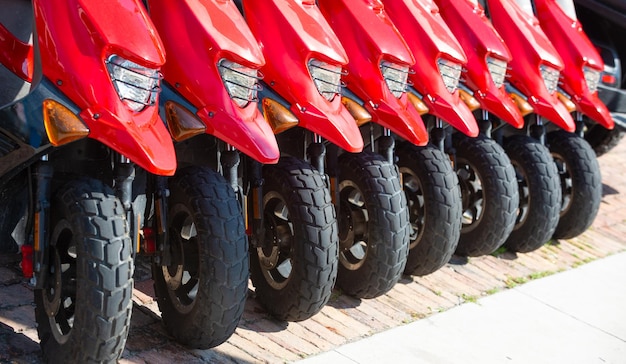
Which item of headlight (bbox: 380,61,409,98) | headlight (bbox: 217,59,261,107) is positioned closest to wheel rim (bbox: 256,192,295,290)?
headlight (bbox: 217,59,261,107)

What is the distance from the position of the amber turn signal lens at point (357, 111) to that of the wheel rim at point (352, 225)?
0.29 metres

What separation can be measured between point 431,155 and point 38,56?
1984mm

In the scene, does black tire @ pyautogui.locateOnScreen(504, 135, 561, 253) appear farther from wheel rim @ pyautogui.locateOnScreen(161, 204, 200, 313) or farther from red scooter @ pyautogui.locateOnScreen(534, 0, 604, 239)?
wheel rim @ pyautogui.locateOnScreen(161, 204, 200, 313)

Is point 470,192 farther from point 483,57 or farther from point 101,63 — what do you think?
point 101,63

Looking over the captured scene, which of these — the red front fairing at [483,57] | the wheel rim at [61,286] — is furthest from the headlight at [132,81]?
the red front fairing at [483,57]

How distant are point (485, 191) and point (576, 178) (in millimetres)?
881

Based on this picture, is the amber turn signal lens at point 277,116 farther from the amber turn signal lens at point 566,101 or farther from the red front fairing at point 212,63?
the amber turn signal lens at point 566,101

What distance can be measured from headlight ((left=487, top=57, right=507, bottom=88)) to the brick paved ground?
3.26 ft

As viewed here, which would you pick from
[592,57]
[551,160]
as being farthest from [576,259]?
[592,57]

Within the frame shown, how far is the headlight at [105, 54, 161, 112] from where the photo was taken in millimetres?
2834

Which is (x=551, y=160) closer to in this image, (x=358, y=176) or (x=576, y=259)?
(x=576, y=259)

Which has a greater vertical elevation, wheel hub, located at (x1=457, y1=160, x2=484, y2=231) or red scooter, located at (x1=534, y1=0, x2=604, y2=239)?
red scooter, located at (x1=534, y1=0, x2=604, y2=239)

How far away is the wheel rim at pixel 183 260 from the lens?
3350 mm

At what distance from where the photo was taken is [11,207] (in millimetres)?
3287
